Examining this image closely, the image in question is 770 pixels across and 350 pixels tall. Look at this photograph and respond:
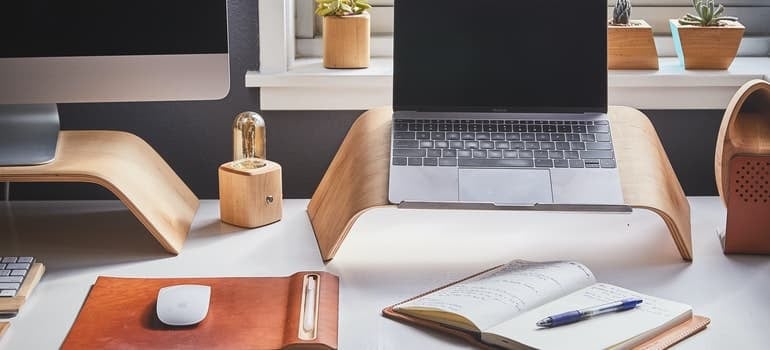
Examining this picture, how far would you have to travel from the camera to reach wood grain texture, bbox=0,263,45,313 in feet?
3.58

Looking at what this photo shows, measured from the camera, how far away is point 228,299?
3.67 feet

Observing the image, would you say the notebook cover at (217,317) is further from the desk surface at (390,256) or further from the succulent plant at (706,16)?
the succulent plant at (706,16)

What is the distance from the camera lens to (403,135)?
1.33m

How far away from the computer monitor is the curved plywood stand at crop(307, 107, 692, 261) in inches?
7.8

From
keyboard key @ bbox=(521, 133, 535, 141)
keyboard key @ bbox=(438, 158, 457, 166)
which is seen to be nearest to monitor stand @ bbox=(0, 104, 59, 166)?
keyboard key @ bbox=(438, 158, 457, 166)

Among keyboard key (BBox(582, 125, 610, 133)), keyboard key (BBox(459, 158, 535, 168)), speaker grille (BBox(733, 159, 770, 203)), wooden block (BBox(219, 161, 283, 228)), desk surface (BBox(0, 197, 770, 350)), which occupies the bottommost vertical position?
desk surface (BBox(0, 197, 770, 350))

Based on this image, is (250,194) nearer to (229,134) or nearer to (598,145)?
(229,134)

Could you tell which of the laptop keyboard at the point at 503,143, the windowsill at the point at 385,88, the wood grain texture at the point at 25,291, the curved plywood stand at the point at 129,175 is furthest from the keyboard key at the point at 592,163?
the wood grain texture at the point at 25,291

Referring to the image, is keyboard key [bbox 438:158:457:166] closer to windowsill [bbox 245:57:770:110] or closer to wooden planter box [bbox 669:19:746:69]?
windowsill [bbox 245:57:770:110]

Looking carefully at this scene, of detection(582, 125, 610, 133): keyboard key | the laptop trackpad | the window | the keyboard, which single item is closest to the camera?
the keyboard

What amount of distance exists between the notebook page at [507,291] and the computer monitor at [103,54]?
43 centimetres

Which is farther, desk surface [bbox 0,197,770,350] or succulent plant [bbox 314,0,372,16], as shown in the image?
succulent plant [bbox 314,0,372,16]

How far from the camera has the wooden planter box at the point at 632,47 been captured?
5.26 feet

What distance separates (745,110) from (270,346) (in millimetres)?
749
